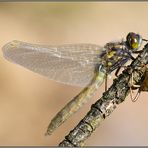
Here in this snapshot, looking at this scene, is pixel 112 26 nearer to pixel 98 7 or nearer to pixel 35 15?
pixel 98 7

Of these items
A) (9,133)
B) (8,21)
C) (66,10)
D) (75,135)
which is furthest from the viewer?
(66,10)

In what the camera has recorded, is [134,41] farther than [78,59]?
No

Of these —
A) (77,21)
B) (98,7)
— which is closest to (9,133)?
(77,21)

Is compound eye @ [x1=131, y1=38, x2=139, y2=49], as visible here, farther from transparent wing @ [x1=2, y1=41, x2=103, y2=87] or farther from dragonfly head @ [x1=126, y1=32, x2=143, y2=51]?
transparent wing @ [x1=2, y1=41, x2=103, y2=87]

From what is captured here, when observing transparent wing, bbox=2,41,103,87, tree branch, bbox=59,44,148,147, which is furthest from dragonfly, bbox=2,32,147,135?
tree branch, bbox=59,44,148,147

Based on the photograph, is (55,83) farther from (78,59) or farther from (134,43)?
(134,43)

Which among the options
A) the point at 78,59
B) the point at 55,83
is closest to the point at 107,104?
the point at 78,59
